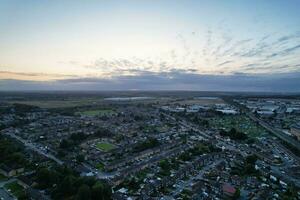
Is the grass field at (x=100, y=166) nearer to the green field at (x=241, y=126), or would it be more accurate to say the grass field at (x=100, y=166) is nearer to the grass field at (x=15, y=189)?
the grass field at (x=15, y=189)

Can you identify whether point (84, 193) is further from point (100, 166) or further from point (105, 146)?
point (105, 146)

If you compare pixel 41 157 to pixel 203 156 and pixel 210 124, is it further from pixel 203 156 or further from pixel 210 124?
pixel 210 124

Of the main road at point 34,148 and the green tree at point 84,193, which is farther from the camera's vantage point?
the main road at point 34,148

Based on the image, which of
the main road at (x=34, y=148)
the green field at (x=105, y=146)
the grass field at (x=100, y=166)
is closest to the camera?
the grass field at (x=100, y=166)

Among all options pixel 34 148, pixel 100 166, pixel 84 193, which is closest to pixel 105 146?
pixel 100 166

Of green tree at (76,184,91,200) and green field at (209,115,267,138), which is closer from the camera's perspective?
green tree at (76,184,91,200)

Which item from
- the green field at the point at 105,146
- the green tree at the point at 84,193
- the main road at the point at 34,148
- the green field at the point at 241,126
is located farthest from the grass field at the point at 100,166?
the green field at the point at 241,126

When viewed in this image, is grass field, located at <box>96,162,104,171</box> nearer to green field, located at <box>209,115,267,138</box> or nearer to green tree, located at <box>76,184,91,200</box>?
green tree, located at <box>76,184,91,200</box>

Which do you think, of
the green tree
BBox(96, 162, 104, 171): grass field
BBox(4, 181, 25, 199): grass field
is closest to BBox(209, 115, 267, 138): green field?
BBox(96, 162, 104, 171): grass field

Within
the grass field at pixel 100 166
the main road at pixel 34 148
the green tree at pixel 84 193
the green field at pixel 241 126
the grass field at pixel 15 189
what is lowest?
the main road at pixel 34 148
